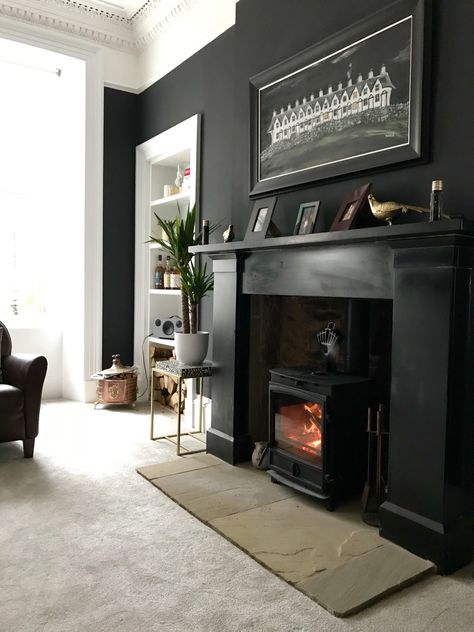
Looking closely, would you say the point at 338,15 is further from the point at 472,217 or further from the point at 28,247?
the point at 28,247

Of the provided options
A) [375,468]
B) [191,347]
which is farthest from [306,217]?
[375,468]

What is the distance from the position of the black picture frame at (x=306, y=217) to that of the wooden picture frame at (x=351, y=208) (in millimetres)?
176

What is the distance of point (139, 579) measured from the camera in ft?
6.32

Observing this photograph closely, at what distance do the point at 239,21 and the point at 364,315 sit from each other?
2018 mm

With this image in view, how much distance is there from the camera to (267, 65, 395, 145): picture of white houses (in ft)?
8.04

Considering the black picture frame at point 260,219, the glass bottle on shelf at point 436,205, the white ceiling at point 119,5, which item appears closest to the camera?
the glass bottle on shelf at point 436,205

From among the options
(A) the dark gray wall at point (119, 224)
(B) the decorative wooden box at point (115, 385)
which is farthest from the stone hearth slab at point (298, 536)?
(A) the dark gray wall at point (119, 224)

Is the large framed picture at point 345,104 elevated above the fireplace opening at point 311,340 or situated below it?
above

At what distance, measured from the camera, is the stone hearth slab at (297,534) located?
1894mm

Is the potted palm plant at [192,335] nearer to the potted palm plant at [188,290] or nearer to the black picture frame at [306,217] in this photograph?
the potted palm plant at [188,290]

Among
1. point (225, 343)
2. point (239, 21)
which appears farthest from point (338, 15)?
point (225, 343)

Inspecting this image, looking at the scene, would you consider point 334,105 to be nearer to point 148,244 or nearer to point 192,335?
point 192,335

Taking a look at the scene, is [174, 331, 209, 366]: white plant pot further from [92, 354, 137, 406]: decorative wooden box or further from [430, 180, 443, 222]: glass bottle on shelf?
[430, 180, 443, 222]: glass bottle on shelf

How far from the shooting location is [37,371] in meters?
3.24
